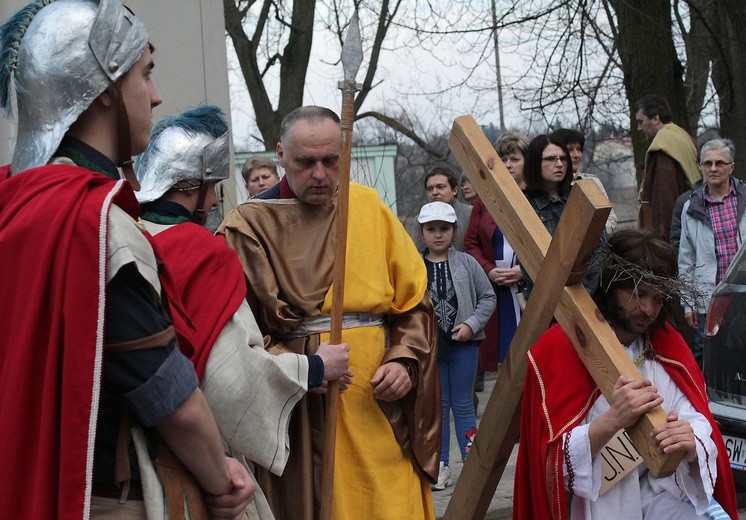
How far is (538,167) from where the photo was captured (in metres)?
6.02

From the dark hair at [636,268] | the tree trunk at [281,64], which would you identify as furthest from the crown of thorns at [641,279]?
the tree trunk at [281,64]

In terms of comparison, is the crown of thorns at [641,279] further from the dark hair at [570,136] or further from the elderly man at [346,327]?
the dark hair at [570,136]

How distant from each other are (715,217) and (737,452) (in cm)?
278

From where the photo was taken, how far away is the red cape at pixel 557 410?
3.65m

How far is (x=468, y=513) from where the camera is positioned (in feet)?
12.9

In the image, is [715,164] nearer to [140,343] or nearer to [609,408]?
[609,408]

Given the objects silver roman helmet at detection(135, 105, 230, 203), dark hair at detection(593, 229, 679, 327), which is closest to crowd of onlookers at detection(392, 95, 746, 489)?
dark hair at detection(593, 229, 679, 327)

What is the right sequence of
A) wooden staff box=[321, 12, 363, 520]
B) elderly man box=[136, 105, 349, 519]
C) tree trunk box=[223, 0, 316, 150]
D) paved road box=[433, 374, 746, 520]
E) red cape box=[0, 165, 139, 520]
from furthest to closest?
1. tree trunk box=[223, 0, 316, 150]
2. paved road box=[433, 374, 746, 520]
3. wooden staff box=[321, 12, 363, 520]
4. elderly man box=[136, 105, 349, 519]
5. red cape box=[0, 165, 139, 520]

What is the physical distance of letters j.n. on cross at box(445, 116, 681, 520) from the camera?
10.7ft

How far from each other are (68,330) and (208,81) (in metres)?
6.76

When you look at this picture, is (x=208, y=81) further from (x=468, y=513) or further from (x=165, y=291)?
(x=165, y=291)

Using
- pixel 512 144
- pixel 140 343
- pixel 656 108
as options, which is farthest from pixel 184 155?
pixel 656 108

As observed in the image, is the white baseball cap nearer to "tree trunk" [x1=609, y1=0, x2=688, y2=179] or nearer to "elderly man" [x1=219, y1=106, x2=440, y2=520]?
"elderly man" [x1=219, y1=106, x2=440, y2=520]

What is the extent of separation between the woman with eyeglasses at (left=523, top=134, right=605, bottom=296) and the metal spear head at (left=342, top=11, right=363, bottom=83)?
2398mm
